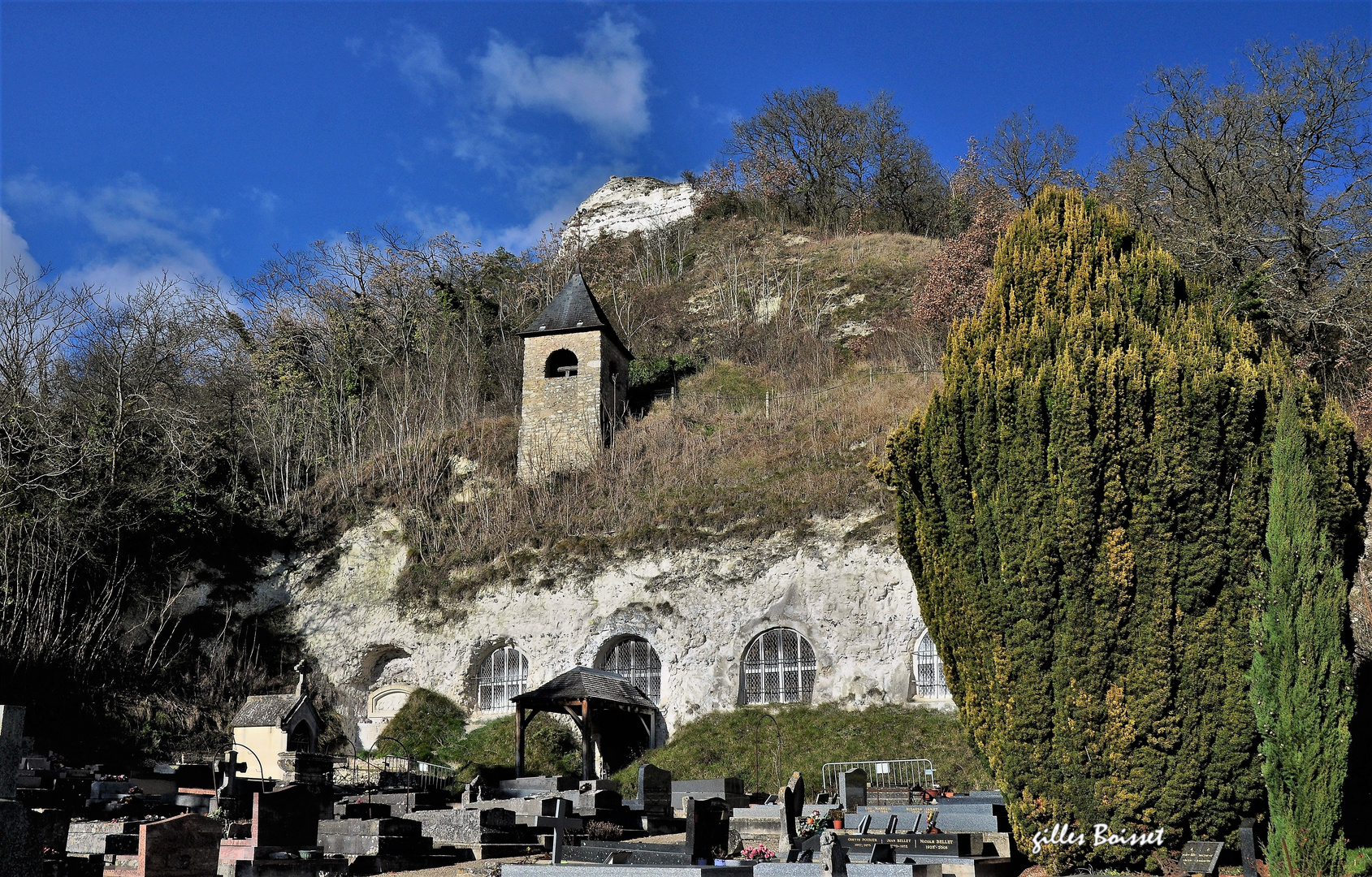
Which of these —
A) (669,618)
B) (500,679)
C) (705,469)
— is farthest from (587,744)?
(705,469)

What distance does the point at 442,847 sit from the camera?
490 inches

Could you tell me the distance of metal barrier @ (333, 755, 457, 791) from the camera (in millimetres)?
19016

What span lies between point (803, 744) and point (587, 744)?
3.88 metres

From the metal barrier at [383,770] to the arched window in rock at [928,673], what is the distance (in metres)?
9.09

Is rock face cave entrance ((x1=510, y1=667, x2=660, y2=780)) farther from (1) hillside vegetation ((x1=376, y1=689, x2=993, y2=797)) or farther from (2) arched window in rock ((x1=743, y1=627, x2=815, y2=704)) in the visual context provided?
(2) arched window in rock ((x1=743, y1=627, x2=815, y2=704))

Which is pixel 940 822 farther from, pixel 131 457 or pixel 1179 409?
pixel 131 457

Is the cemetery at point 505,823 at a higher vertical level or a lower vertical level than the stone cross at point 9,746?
lower

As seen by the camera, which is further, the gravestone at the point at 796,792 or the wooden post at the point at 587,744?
the wooden post at the point at 587,744

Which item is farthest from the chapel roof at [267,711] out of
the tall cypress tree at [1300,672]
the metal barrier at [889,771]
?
the tall cypress tree at [1300,672]

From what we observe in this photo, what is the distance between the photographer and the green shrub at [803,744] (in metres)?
17.5

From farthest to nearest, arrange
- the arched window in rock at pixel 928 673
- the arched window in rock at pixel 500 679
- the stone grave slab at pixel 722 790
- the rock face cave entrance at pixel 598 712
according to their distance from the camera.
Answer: the arched window in rock at pixel 500 679
the arched window in rock at pixel 928 673
the rock face cave entrance at pixel 598 712
the stone grave slab at pixel 722 790

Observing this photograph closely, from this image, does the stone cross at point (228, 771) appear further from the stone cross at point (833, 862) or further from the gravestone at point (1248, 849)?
the gravestone at point (1248, 849)

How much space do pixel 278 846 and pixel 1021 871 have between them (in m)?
7.61

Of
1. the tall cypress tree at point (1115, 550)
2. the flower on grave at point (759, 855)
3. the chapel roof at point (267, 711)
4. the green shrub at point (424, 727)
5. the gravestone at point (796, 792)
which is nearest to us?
the tall cypress tree at point (1115, 550)
